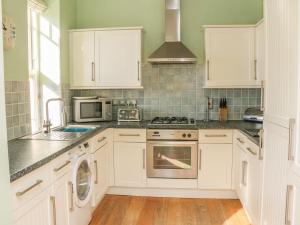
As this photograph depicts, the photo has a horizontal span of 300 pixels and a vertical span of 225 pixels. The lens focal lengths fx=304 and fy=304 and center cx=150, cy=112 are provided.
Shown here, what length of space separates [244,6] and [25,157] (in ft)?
10.8

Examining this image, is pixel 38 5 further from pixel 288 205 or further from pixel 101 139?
pixel 288 205

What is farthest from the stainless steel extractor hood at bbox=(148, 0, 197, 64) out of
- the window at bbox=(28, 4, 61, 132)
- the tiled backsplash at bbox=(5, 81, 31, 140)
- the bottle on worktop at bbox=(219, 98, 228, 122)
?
the tiled backsplash at bbox=(5, 81, 31, 140)

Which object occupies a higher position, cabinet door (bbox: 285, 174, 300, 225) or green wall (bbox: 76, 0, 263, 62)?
green wall (bbox: 76, 0, 263, 62)

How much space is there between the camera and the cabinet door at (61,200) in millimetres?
2098

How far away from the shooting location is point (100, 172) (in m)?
3.33

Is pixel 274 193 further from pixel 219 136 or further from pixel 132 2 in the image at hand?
pixel 132 2

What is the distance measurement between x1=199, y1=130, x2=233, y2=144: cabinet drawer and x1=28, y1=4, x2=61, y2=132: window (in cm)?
174

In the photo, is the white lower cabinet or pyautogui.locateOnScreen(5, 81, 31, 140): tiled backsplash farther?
the white lower cabinet

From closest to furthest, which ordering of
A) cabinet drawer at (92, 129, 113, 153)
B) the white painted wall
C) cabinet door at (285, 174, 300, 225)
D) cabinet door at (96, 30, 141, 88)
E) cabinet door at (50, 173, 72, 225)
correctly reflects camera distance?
the white painted wall → cabinet door at (285, 174, 300, 225) → cabinet door at (50, 173, 72, 225) → cabinet drawer at (92, 129, 113, 153) → cabinet door at (96, 30, 141, 88)

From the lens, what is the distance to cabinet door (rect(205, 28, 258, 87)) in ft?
12.1

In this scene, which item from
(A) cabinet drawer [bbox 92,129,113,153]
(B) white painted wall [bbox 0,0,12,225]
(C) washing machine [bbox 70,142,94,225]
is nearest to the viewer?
(B) white painted wall [bbox 0,0,12,225]

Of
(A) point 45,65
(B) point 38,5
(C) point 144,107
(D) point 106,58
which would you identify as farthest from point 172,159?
(B) point 38,5

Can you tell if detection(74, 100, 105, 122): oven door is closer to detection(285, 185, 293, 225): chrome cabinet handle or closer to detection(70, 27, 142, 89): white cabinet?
detection(70, 27, 142, 89): white cabinet

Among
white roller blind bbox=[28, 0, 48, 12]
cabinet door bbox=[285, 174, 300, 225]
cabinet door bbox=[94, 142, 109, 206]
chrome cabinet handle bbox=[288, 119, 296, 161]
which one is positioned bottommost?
cabinet door bbox=[94, 142, 109, 206]
